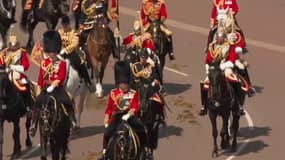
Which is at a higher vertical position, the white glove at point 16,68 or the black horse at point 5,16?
the white glove at point 16,68

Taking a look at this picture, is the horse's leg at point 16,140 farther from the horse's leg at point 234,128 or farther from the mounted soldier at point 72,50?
the horse's leg at point 234,128

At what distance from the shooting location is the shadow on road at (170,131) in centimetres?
3007

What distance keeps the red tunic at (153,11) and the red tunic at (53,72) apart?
823cm

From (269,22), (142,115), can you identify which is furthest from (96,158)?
(269,22)

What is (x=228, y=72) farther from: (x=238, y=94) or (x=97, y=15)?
(x=97, y=15)

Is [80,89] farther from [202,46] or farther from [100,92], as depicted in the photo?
[202,46]

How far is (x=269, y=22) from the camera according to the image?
45469 mm

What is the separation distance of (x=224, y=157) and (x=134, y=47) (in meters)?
4.14

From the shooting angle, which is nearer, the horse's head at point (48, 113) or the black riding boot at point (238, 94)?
the horse's head at point (48, 113)

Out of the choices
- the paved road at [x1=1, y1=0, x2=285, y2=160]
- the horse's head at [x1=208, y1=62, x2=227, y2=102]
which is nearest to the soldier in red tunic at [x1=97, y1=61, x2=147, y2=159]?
the horse's head at [x1=208, y1=62, x2=227, y2=102]

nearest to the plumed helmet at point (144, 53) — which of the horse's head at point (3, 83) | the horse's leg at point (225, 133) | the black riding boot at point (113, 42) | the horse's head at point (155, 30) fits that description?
the horse's leg at point (225, 133)

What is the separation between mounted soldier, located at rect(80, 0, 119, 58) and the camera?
31.9 m

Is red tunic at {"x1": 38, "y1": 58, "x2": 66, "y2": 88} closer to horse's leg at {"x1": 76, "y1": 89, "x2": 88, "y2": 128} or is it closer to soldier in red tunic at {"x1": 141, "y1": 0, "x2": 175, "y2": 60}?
horse's leg at {"x1": 76, "y1": 89, "x2": 88, "y2": 128}

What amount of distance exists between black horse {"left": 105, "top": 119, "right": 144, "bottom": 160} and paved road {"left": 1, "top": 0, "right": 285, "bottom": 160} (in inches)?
193
